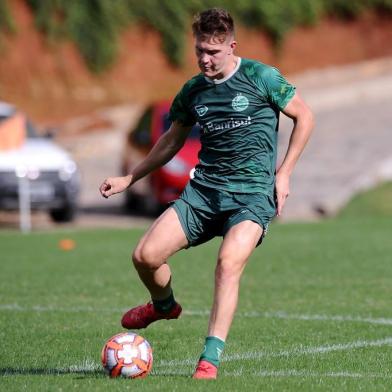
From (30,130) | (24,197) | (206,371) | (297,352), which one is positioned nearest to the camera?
(206,371)

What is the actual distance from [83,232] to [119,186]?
38.9 ft

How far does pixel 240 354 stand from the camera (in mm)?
8383

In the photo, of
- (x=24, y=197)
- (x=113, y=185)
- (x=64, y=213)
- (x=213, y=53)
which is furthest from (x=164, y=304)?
(x=64, y=213)

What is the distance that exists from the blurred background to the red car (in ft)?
0.09

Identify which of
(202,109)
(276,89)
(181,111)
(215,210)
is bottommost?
(215,210)

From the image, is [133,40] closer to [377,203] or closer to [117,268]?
[377,203]

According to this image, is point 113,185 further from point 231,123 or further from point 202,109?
point 231,123

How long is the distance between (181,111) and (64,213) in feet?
45.9

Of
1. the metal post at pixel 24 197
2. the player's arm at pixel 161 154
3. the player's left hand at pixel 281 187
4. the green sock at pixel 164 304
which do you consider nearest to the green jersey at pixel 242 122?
the player's left hand at pixel 281 187

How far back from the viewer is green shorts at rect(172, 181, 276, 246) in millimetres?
7598

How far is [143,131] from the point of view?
2286cm

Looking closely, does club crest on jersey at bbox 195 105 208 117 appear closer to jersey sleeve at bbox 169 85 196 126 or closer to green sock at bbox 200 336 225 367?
jersey sleeve at bbox 169 85 196 126

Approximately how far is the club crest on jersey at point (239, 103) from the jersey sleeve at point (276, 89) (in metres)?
0.13

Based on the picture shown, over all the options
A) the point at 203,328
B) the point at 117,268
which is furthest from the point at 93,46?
the point at 203,328
